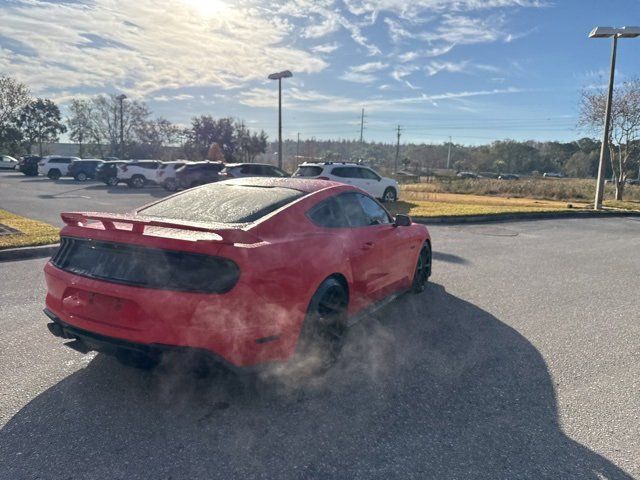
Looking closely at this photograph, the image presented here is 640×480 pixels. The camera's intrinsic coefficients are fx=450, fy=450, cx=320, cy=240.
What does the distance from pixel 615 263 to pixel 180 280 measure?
319 inches

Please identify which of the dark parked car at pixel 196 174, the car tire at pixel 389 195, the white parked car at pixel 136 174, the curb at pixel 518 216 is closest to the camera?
the curb at pixel 518 216

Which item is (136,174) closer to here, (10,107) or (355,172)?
(355,172)

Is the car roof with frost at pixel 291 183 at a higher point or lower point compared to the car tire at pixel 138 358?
higher

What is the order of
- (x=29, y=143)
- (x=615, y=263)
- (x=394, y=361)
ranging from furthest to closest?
(x=29, y=143) < (x=615, y=263) < (x=394, y=361)

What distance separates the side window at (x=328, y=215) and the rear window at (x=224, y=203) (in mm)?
203

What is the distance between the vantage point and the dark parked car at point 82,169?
30438 mm

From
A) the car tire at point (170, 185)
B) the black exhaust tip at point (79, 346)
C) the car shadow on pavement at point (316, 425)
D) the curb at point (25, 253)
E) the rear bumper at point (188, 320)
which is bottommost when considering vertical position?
the car shadow on pavement at point (316, 425)

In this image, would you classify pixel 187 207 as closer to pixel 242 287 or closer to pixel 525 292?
pixel 242 287

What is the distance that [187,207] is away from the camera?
380cm

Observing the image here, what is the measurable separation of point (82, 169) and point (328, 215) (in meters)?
31.6

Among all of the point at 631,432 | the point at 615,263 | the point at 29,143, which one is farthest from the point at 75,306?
the point at 29,143

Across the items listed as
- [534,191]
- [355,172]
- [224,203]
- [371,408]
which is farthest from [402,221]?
[534,191]

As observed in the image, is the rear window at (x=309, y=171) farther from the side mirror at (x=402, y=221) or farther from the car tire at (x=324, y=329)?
the car tire at (x=324, y=329)

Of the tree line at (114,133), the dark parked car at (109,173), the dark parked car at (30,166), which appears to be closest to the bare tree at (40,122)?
the tree line at (114,133)
